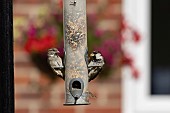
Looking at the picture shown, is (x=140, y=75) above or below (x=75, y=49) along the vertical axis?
below

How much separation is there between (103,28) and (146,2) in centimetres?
46

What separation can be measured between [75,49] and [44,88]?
2.08 metres

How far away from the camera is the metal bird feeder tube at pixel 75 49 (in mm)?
2676

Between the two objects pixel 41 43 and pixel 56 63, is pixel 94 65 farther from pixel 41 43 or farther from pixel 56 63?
pixel 41 43

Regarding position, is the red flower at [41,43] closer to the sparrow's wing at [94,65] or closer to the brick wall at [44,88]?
the brick wall at [44,88]

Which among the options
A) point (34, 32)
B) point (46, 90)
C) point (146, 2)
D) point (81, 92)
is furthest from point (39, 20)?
point (81, 92)

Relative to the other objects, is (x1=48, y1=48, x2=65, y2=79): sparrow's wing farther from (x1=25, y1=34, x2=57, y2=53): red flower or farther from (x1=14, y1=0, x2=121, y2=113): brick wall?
(x1=14, y1=0, x2=121, y2=113): brick wall
